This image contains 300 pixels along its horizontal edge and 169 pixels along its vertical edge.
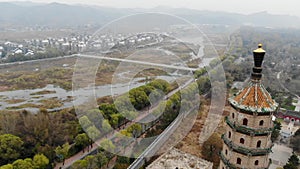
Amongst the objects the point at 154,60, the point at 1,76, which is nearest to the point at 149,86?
the point at 154,60

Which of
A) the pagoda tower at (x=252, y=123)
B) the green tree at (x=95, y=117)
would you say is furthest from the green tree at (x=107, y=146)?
the pagoda tower at (x=252, y=123)

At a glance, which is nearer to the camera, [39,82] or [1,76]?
[39,82]

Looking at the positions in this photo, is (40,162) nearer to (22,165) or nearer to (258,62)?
(22,165)

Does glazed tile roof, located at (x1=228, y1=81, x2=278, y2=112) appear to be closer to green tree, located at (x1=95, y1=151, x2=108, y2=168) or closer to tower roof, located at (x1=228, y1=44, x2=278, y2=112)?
tower roof, located at (x1=228, y1=44, x2=278, y2=112)

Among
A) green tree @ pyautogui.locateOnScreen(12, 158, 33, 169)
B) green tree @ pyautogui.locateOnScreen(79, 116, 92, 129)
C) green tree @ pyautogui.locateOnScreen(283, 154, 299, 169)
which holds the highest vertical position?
green tree @ pyautogui.locateOnScreen(79, 116, 92, 129)

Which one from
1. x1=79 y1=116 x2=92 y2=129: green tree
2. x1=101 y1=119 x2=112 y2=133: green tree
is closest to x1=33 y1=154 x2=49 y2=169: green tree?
x1=79 y1=116 x2=92 y2=129: green tree

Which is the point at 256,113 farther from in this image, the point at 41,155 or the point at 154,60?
the point at 154,60

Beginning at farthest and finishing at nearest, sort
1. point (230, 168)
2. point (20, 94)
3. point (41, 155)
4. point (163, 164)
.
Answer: point (20, 94), point (41, 155), point (163, 164), point (230, 168)
